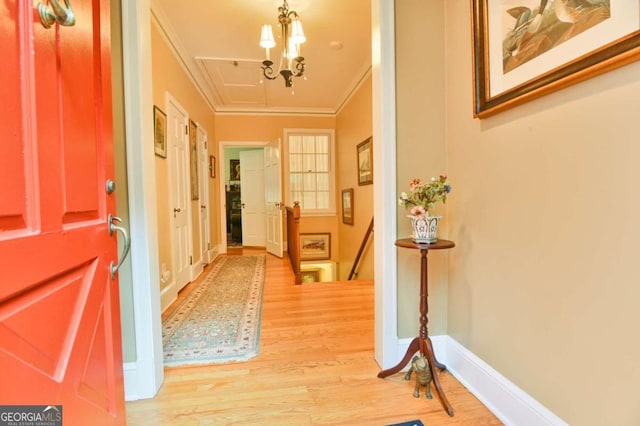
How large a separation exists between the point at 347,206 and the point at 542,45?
4227mm

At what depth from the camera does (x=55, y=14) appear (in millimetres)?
700

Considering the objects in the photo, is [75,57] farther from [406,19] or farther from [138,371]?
[406,19]

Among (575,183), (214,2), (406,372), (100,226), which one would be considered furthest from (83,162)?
(214,2)

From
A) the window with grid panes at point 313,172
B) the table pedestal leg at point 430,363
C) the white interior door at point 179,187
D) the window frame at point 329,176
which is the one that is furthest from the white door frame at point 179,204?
the window with grid panes at point 313,172

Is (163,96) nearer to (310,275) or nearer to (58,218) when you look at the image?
(58,218)

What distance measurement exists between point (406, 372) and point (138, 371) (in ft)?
4.95

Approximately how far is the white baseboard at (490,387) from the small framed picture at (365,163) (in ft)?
8.31

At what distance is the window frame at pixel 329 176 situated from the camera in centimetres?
584

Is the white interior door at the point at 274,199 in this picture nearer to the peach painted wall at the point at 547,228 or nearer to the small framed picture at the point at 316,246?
the small framed picture at the point at 316,246

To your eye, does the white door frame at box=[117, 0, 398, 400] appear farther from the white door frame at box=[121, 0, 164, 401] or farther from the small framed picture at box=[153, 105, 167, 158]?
the small framed picture at box=[153, 105, 167, 158]

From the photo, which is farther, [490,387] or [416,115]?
[416,115]

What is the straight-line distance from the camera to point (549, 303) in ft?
3.89

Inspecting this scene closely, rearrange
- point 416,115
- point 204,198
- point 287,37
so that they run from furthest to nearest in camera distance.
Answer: point 204,198 < point 287,37 < point 416,115

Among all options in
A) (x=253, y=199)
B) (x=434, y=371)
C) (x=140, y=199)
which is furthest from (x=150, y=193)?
(x=253, y=199)
